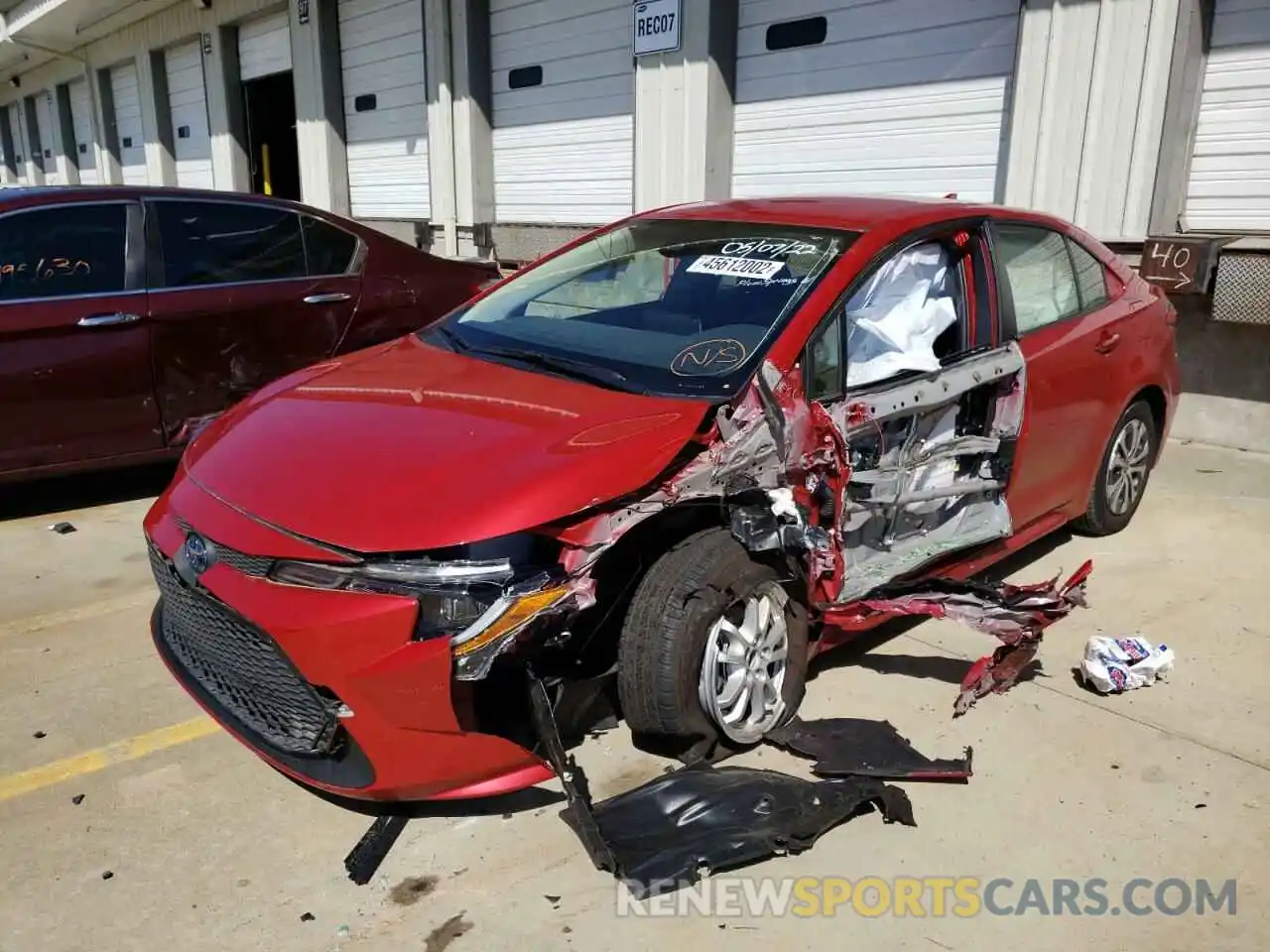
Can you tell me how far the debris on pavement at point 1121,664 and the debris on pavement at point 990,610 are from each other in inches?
8.9

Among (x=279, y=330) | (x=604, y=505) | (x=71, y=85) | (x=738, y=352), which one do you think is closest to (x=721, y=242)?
→ (x=738, y=352)

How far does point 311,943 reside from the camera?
2.21 meters

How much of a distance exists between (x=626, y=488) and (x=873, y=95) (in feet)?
20.8

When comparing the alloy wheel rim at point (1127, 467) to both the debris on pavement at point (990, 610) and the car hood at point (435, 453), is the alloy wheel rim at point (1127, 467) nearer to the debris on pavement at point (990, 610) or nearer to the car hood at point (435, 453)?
the debris on pavement at point (990, 610)

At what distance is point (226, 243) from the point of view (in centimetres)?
524

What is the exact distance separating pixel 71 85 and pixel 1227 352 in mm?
24051

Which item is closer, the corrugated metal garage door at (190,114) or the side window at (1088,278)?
the side window at (1088,278)

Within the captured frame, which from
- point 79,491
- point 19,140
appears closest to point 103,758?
point 79,491

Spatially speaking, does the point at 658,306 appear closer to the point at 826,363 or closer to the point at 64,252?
the point at 826,363

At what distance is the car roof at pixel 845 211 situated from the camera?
11.1ft

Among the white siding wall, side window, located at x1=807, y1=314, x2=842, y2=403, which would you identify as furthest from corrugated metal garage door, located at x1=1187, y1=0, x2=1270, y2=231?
side window, located at x1=807, y1=314, x2=842, y2=403

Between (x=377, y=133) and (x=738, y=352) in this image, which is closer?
(x=738, y=352)

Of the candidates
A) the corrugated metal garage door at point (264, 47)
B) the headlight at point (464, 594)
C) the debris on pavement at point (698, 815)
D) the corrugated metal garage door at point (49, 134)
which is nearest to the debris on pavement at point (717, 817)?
the debris on pavement at point (698, 815)

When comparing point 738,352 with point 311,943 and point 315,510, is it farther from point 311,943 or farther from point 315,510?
point 311,943
